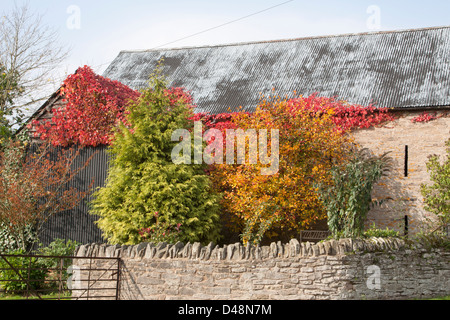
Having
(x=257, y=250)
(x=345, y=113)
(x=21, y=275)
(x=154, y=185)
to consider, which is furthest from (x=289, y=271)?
(x=345, y=113)

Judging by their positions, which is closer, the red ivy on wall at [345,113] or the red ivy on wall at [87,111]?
the red ivy on wall at [345,113]

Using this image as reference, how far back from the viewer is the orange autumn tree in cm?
1345

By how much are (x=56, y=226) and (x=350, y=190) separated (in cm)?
965

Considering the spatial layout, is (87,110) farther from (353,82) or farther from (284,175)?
(353,82)

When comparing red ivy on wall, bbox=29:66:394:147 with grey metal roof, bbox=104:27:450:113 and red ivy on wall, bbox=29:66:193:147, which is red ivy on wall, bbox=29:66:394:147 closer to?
red ivy on wall, bbox=29:66:193:147

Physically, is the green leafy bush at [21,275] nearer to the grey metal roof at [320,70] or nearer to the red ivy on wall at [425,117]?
the grey metal roof at [320,70]

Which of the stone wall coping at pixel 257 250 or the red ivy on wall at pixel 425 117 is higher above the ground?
the red ivy on wall at pixel 425 117

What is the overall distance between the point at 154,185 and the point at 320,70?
838cm

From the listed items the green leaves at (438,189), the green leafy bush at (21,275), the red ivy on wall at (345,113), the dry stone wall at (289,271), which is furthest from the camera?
the red ivy on wall at (345,113)

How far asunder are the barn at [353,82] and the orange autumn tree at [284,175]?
179 centimetres

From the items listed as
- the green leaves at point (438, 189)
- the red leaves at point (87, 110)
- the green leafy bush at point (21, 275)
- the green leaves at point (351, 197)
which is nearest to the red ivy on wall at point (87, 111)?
the red leaves at point (87, 110)

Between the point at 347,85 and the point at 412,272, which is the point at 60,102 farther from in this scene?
the point at 412,272

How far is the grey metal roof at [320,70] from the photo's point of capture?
633 inches

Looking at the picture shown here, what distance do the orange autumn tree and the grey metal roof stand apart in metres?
2.62
